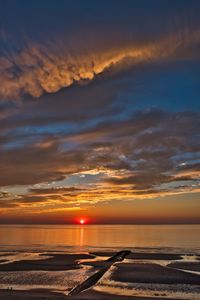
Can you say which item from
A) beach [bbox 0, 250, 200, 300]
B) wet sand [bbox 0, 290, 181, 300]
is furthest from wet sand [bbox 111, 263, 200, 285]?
wet sand [bbox 0, 290, 181, 300]

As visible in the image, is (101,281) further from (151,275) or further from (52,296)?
(52,296)

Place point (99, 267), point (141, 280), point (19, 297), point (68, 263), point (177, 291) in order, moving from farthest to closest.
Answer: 1. point (68, 263)
2. point (99, 267)
3. point (141, 280)
4. point (177, 291)
5. point (19, 297)

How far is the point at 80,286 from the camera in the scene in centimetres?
3020

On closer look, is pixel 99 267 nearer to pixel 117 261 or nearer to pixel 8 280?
pixel 117 261

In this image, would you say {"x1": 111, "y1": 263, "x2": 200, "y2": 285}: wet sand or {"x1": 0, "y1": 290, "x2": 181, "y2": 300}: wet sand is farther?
{"x1": 111, "y1": 263, "x2": 200, "y2": 285}: wet sand

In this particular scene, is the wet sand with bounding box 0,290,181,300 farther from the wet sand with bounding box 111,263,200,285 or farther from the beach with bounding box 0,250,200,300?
the wet sand with bounding box 111,263,200,285

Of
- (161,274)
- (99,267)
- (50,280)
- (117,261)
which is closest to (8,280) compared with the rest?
(50,280)

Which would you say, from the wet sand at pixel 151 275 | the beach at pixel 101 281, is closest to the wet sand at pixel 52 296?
the beach at pixel 101 281

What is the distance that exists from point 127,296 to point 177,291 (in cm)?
487

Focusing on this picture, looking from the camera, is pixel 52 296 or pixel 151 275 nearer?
pixel 52 296

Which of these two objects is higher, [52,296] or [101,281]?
[101,281]

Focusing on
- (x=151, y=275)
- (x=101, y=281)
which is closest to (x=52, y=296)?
(x=101, y=281)

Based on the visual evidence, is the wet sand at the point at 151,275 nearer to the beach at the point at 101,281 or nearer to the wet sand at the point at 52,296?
the beach at the point at 101,281

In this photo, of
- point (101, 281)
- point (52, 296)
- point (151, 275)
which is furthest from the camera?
point (151, 275)
